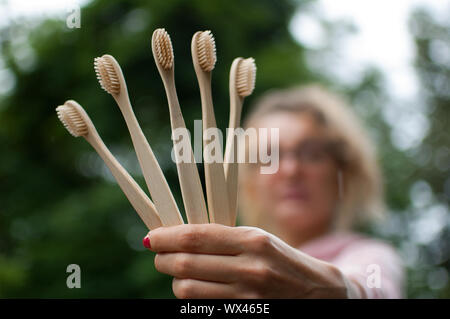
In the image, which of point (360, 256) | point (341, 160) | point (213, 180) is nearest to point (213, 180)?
point (213, 180)

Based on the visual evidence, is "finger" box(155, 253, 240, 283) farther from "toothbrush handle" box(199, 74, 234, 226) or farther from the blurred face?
the blurred face

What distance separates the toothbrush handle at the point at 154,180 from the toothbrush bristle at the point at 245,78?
65 millimetres

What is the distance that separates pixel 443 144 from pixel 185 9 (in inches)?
69.3

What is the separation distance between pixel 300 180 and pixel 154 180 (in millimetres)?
441

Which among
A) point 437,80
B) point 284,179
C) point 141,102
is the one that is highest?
point 437,80

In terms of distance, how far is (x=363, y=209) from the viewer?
917mm

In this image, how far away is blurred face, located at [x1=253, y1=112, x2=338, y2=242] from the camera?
64cm

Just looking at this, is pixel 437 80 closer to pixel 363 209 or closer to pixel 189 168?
pixel 363 209

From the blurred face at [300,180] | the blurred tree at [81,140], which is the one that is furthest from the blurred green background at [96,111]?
the blurred face at [300,180]

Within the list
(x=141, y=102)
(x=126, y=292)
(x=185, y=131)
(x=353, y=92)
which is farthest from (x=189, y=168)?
(x=353, y=92)

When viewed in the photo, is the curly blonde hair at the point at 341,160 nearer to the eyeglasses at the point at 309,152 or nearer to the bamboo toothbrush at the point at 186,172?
the eyeglasses at the point at 309,152

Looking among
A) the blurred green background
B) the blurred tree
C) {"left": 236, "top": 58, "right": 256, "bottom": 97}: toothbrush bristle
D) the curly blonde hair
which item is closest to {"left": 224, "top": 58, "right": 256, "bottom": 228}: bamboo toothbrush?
{"left": 236, "top": 58, "right": 256, "bottom": 97}: toothbrush bristle

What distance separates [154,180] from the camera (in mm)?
240

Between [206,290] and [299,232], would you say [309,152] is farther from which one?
[206,290]
